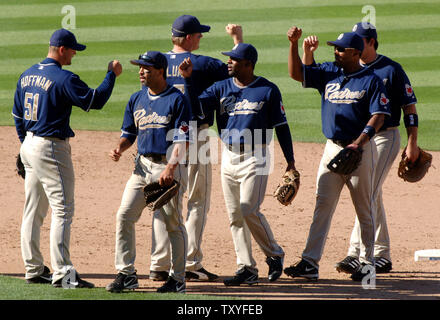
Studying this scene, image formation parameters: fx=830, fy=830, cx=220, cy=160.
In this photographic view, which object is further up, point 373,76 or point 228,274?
point 373,76

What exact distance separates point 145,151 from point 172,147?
0.21m

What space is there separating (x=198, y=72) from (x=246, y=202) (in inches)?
45.3

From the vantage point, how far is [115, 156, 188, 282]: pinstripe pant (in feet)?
19.0

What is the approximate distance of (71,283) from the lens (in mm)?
5930

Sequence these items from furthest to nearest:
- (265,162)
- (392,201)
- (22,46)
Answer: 1. (22,46)
2. (392,201)
3. (265,162)

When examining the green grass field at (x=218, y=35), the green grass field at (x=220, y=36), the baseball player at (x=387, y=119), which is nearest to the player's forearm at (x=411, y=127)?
the baseball player at (x=387, y=119)

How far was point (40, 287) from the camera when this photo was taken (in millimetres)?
5898

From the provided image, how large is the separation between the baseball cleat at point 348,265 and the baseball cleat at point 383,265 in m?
0.20

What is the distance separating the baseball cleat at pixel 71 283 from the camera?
5.92 metres

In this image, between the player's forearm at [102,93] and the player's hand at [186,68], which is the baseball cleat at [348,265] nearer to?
the player's hand at [186,68]

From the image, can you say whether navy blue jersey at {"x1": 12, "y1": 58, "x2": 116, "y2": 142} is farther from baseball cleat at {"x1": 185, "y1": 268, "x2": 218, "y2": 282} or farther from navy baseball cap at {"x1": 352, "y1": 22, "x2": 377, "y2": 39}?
navy baseball cap at {"x1": 352, "y1": 22, "x2": 377, "y2": 39}
